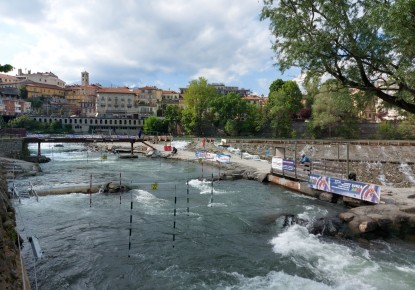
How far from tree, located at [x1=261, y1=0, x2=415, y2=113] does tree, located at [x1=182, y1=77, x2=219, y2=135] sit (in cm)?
7687

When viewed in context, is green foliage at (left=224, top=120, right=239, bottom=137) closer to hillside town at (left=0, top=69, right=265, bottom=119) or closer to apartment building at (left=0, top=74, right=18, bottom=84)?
hillside town at (left=0, top=69, right=265, bottom=119)

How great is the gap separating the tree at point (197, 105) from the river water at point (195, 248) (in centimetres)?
7032

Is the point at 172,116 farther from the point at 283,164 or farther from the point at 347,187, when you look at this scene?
the point at 347,187

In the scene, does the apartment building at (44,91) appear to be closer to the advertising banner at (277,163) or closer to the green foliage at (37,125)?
the green foliage at (37,125)

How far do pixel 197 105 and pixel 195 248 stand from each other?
82973mm

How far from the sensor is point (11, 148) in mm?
44125

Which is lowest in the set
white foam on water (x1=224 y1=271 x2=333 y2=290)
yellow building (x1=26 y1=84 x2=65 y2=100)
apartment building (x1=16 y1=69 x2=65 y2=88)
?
white foam on water (x1=224 y1=271 x2=333 y2=290)

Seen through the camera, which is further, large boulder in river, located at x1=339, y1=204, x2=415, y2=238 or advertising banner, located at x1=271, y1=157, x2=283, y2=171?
advertising banner, located at x1=271, y1=157, x2=283, y2=171

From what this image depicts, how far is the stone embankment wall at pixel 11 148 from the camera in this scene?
43100 millimetres

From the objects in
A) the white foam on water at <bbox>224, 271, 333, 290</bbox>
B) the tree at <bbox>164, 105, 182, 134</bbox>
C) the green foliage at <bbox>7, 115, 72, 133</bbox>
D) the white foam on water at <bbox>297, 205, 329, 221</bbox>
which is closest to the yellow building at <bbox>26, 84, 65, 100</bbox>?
the green foliage at <bbox>7, 115, 72, 133</bbox>

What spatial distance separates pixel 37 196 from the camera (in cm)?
2203

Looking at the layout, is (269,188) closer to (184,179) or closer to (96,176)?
(184,179)

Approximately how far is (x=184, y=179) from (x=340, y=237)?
60.7 feet

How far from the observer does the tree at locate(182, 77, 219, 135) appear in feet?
305
